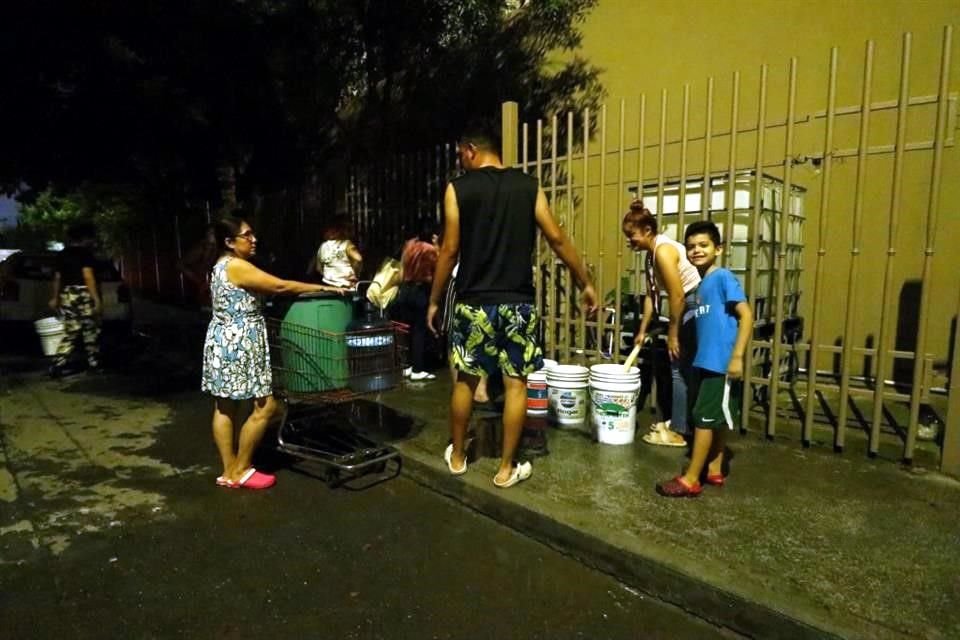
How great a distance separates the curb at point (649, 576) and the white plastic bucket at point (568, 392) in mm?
1352

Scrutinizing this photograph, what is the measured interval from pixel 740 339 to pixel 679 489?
94 centimetres

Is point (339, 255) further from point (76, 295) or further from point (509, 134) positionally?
point (76, 295)

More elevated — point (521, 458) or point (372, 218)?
point (372, 218)

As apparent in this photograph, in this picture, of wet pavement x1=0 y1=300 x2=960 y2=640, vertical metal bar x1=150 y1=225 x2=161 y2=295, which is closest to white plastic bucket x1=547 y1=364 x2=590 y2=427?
wet pavement x1=0 y1=300 x2=960 y2=640

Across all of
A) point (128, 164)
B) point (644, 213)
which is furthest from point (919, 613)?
point (128, 164)

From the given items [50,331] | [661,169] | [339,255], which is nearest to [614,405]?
[661,169]

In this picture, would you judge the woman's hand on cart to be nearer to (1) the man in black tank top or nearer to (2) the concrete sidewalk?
(1) the man in black tank top

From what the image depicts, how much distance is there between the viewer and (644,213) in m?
4.41

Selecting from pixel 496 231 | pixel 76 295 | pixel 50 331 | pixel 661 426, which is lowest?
pixel 661 426

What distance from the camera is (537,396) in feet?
15.7

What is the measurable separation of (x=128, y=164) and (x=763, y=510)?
11.7 m

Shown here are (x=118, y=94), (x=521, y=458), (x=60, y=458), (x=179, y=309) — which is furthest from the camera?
(x=179, y=309)

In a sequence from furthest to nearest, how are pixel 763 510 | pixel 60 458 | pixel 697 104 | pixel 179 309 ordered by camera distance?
pixel 179 309 < pixel 697 104 < pixel 60 458 < pixel 763 510

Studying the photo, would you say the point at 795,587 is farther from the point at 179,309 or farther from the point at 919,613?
the point at 179,309
